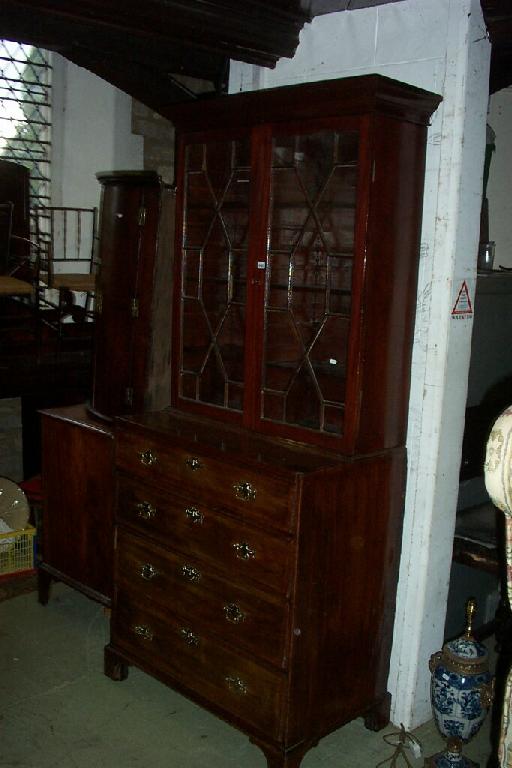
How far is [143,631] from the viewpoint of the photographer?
2.73 m

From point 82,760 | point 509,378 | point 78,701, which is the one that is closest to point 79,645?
point 78,701

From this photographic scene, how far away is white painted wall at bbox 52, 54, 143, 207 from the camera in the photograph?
5.98 metres

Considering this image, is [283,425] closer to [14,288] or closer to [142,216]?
[142,216]

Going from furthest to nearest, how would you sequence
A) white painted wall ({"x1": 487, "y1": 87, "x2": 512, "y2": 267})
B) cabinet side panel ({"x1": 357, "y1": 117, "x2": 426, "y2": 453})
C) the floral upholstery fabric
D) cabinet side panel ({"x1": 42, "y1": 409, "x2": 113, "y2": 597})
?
white painted wall ({"x1": 487, "y1": 87, "x2": 512, "y2": 267}) → cabinet side panel ({"x1": 42, "y1": 409, "x2": 113, "y2": 597}) → cabinet side panel ({"x1": 357, "y1": 117, "x2": 426, "y2": 453}) → the floral upholstery fabric

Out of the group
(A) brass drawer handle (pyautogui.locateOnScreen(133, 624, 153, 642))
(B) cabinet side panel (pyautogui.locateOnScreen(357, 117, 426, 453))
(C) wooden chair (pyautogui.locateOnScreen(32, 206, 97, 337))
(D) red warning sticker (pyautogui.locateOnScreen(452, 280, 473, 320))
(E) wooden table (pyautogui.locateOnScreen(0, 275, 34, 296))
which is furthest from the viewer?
(C) wooden chair (pyautogui.locateOnScreen(32, 206, 97, 337))

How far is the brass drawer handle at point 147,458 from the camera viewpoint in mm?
2607

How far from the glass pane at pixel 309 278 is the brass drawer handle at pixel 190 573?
0.55 metres

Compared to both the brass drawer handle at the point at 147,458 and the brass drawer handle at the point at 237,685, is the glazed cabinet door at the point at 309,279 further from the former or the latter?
the brass drawer handle at the point at 237,685

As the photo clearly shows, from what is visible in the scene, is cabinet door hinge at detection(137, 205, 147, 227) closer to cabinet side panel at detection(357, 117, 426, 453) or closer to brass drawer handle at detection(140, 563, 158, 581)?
cabinet side panel at detection(357, 117, 426, 453)

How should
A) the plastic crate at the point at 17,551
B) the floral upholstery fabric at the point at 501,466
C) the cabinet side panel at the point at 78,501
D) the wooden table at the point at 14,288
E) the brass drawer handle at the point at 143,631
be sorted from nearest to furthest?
the floral upholstery fabric at the point at 501,466, the brass drawer handle at the point at 143,631, the cabinet side panel at the point at 78,501, the plastic crate at the point at 17,551, the wooden table at the point at 14,288

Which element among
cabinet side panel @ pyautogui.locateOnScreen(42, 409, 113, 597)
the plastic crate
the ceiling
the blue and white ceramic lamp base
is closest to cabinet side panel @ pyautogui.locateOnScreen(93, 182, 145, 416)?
cabinet side panel @ pyautogui.locateOnScreen(42, 409, 113, 597)

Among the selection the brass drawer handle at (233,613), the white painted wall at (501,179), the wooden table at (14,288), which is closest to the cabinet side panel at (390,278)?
the brass drawer handle at (233,613)

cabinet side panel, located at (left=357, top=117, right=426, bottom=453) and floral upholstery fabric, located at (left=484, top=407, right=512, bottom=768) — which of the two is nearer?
floral upholstery fabric, located at (left=484, top=407, right=512, bottom=768)

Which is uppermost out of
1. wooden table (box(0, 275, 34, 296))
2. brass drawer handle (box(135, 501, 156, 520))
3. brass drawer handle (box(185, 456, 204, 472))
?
wooden table (box(0, 275, 34, 296))
